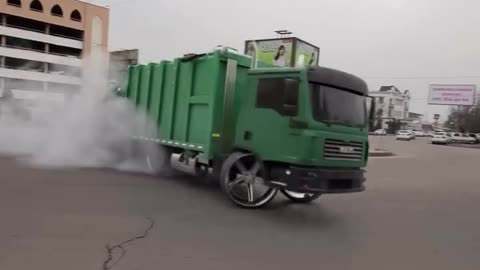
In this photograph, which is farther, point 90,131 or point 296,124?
point 90,131

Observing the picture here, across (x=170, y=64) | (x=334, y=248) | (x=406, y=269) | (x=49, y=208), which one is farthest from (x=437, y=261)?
(x=170, y=64)

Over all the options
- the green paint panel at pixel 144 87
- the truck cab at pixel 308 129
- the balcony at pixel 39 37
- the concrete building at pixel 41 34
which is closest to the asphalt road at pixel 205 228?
the truck cab at pixel 308 129

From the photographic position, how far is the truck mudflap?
717 cm

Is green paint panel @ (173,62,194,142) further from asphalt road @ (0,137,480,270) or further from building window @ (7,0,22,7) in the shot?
building window @ (7,0,22,7)

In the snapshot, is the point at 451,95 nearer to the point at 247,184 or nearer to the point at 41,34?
the point at 41,34

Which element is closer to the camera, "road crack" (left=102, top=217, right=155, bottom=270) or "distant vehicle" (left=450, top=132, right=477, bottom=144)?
"road crack" (left=102, top=217, right=155, bottom=270)

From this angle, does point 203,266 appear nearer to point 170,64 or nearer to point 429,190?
point 170,64

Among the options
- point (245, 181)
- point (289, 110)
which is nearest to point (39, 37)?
point (245, 181)

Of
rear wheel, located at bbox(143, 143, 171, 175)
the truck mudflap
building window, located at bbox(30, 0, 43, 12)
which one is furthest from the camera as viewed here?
building window, located at bbox(30, 0, 43, 12)

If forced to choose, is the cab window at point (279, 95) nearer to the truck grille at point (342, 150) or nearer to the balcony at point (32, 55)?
the truck grille at point (342, 150)

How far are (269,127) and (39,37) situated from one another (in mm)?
60325

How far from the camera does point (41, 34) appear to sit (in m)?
60.3

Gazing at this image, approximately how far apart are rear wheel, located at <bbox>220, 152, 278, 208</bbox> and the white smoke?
13.5 ft

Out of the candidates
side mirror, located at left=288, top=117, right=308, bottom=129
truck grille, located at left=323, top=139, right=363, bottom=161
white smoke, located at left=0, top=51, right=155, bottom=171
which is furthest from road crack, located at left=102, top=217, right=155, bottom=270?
white smoke, located at left=0, top=51, right=155, bottom=171
